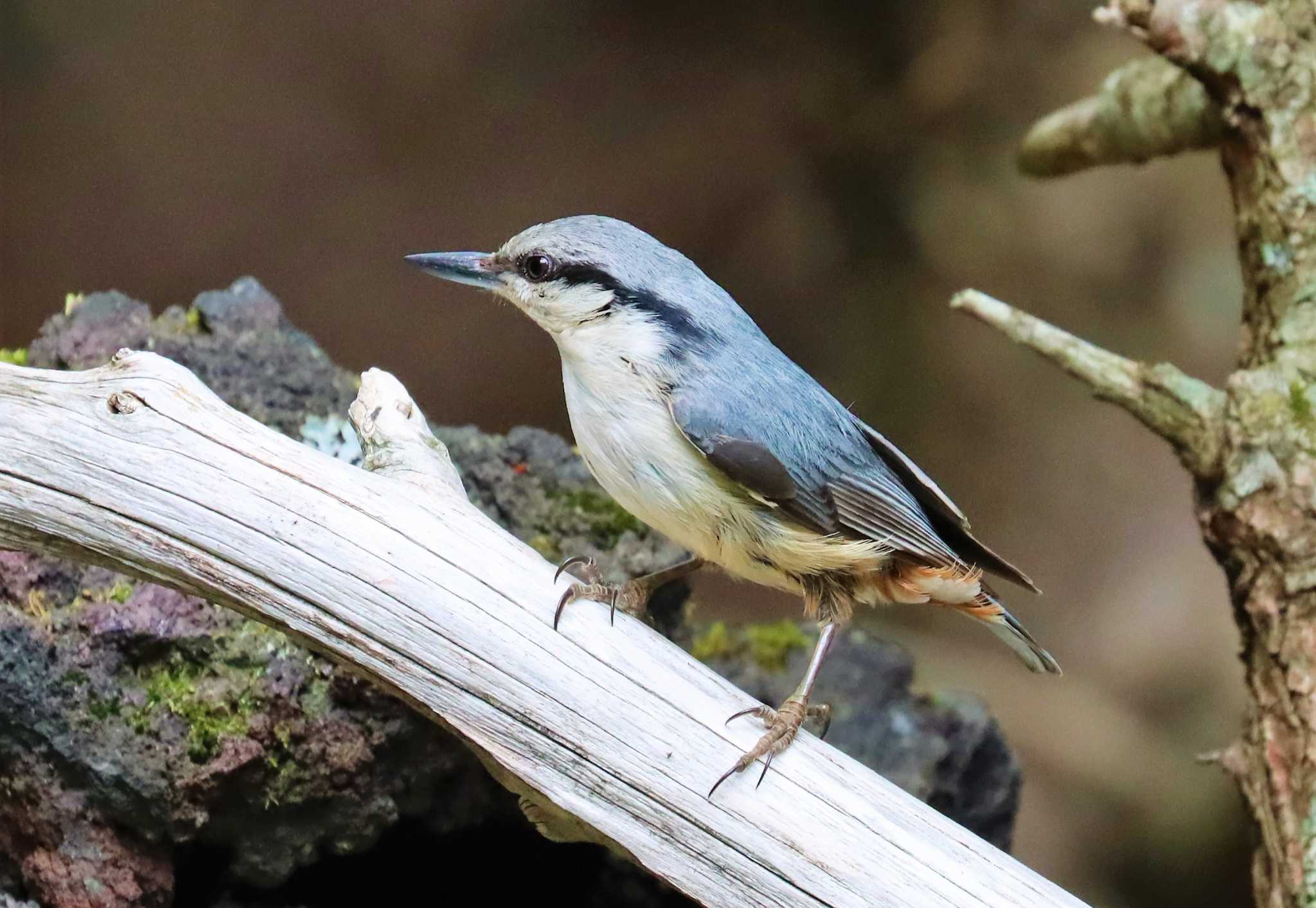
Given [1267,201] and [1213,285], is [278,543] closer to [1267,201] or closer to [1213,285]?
[1267,201]

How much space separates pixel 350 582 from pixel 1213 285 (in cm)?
351

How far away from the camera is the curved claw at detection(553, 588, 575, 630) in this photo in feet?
5.95

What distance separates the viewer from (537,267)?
6.27ft

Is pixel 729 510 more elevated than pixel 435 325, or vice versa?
pixel 435 325

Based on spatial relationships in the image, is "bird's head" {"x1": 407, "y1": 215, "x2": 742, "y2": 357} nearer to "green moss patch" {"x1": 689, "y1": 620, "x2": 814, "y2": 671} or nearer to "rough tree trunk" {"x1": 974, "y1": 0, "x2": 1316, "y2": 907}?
"rough tree trunk" {"x1": 974, "y1": 0, "x2": 1316, "y2": 907}

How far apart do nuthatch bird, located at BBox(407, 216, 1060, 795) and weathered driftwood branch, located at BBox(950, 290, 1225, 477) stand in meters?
0.75

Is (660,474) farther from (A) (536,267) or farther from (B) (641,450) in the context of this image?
(A) (536,267)

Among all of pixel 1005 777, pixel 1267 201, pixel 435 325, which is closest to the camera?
pixel 1267 201

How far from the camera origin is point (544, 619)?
5.95 ft

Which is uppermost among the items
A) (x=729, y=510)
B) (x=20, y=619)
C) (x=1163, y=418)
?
(x=1163, y=418)

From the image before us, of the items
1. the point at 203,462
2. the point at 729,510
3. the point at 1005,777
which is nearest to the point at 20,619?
the point at 203,462

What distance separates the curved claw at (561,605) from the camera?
1.81 metres

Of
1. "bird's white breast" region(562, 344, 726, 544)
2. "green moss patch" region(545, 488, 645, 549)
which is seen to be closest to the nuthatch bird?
"bird's white breast" region(562, 344, 726, 544)

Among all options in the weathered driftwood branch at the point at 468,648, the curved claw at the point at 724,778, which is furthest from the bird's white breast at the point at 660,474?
the curved claw at the point at 724,778
